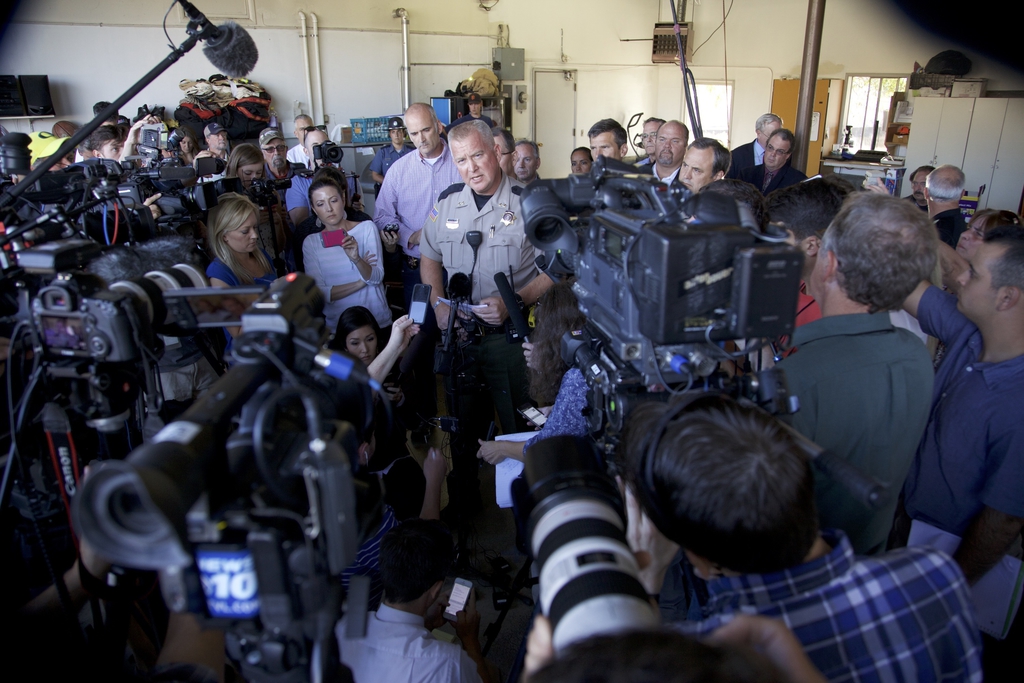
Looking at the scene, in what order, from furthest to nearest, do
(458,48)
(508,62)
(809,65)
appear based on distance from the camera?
1. (508,62)
2. (458,48)
3. (809,65)

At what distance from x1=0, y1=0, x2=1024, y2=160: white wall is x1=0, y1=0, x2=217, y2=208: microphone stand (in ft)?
19.1

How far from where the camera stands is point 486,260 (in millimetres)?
2676

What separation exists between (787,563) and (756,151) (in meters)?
→ 4.47

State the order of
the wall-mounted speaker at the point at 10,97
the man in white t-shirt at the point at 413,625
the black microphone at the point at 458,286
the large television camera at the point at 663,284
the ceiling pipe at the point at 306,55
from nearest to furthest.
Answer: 1. the large television camera at the point at 663,284
2. the man in white t-shirt at the point at 413,625
3. the black microphone at the point at 458,286
4. the wall-mounted speaker at the point at 10,97
5. the ceiling pipe at the point at 306,55

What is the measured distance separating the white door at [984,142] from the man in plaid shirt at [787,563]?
22.3 feet

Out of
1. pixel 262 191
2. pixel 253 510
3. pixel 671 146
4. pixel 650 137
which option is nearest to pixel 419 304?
pixel 253 510

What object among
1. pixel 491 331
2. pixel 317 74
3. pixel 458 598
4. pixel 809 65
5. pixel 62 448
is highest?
pixel 317 74

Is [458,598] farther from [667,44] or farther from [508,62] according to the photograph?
[667,44]

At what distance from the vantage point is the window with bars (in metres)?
8.63

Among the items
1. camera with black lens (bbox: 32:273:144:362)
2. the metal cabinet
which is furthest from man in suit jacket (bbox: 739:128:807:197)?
camera with black lens (bbox: 32:273:144:362)

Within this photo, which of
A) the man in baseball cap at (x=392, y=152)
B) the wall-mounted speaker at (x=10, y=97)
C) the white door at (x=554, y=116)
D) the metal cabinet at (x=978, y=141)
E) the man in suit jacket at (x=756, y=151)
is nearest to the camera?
the man in suit jacket at (x=756, y=151)

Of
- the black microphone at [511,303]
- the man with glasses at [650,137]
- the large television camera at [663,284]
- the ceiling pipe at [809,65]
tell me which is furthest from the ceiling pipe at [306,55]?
the large television camera at [663,284]

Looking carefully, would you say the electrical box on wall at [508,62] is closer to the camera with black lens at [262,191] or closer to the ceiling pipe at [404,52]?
the ceiling pipe at [404,52]

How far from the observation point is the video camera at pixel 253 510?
644 mm
